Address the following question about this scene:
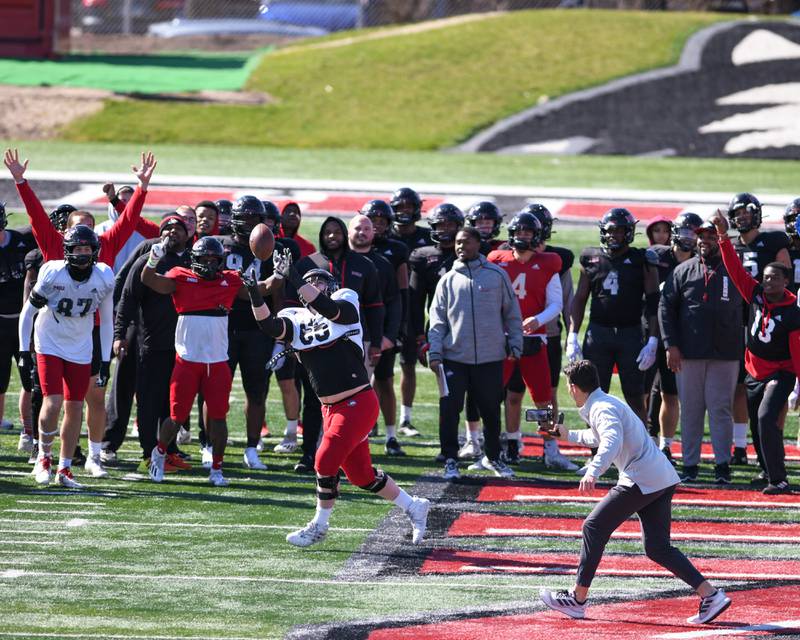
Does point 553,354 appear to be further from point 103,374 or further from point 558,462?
point 103,374

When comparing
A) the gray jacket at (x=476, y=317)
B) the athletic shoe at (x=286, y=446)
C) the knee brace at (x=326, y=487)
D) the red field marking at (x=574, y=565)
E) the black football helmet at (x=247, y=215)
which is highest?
the black football helmet at (x=247, y=215)

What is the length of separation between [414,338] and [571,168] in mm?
12823

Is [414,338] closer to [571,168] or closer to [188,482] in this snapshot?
[188,482]

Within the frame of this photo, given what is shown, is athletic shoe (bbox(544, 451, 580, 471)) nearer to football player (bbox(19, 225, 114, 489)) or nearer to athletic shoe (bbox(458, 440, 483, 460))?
athletic shoe (bbox(458, 440, 483, 460))

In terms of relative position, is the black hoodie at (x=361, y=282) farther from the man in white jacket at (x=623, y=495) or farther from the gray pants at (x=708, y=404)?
the man in white jacket at (x=623, y=495)

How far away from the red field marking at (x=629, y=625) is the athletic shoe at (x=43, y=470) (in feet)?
12.2

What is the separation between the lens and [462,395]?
34.4 feet

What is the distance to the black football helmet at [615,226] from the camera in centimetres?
1093

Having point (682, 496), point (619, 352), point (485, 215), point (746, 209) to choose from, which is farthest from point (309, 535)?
point (746, 209)

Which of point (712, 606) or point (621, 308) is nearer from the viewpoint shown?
point (712, 606)

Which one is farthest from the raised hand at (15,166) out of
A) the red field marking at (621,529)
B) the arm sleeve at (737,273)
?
the arm sleeve at (737,273)

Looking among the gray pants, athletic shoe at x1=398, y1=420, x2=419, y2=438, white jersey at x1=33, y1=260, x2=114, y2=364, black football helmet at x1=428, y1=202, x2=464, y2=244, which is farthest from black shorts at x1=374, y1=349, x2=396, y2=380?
white jersey at x1=33, y1=260, x2=114, y2=364

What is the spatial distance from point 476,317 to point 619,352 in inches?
46.9

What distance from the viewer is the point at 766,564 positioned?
330 inches
